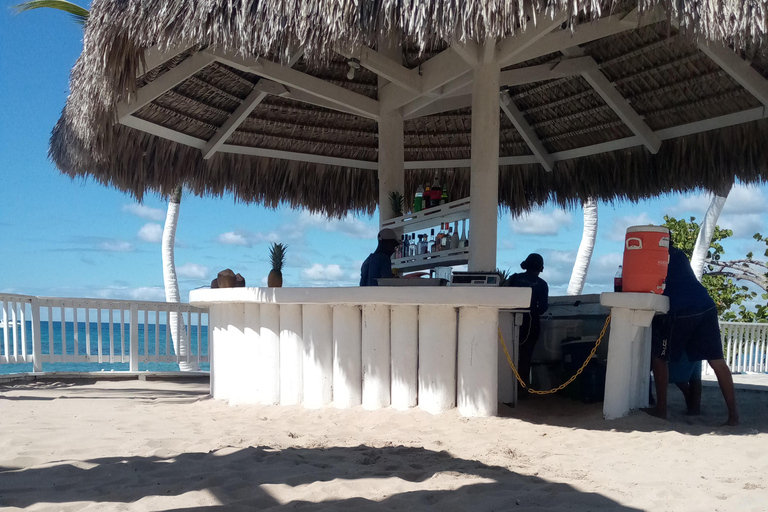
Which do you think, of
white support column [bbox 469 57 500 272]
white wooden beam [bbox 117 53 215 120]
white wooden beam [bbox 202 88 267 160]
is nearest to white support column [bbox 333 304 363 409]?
white support column [bbox 469 57 500 272]

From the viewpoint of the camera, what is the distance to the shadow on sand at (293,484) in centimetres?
290

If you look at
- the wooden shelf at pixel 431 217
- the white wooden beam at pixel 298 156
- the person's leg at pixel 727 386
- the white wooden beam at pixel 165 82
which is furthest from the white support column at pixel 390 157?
the person's leg at pixel 727 386

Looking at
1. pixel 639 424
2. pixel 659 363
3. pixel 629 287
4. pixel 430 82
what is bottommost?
pixel 639 424

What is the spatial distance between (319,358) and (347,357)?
27cm

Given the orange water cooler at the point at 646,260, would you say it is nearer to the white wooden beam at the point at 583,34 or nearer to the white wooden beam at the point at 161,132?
the white wooden beam at the point at 583,34

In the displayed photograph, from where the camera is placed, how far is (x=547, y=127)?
27.7 feet

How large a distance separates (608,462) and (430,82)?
13.8 feet

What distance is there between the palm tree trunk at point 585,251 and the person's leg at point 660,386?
8.13m

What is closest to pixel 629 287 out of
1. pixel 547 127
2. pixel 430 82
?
pixel 430 82

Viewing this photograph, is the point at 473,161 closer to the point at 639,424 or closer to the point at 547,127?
the point at 639,424

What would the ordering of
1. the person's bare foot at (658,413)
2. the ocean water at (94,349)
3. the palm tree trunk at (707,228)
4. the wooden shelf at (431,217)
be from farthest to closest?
1. the palm tree trunk at (707,228)
2. the ocean water at (94,349)
3. the wooden shelf at (431,217)
4. the person's bare foot at (658,413)

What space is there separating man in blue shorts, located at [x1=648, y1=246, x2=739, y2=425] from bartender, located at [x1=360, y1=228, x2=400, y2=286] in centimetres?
229

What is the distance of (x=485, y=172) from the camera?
5516mm

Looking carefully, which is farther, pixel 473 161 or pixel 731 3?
pixel 473 161
